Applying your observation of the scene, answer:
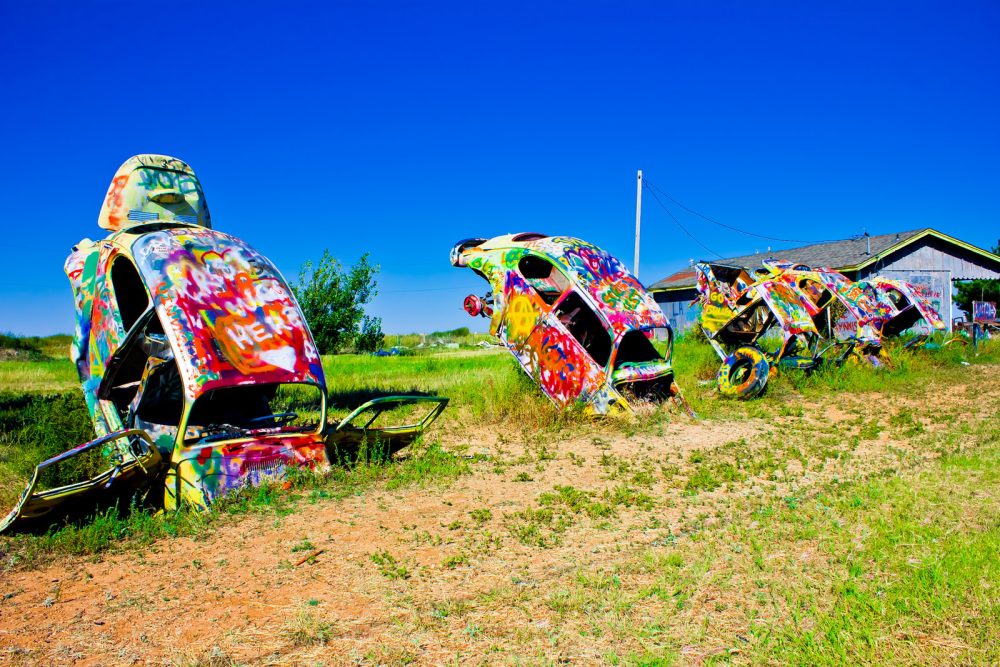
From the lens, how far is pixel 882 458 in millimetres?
7848

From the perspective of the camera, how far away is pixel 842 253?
27.9 metres

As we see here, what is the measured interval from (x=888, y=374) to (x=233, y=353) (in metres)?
13.3

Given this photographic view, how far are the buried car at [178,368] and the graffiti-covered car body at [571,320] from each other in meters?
3.00

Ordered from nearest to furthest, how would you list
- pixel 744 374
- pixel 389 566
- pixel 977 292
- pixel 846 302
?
pixel 389 566 → pixel 744 374 → pixel 846 302 → pixel 977 292

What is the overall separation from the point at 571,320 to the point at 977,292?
136 feet

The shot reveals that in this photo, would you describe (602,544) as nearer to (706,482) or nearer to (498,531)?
(498,531)

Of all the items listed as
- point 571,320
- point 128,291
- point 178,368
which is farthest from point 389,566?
point 571,320

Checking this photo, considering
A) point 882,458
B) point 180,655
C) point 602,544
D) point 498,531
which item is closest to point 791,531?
point 602,544

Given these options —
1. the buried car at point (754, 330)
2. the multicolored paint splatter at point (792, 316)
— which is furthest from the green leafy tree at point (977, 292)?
the buried car at point (754, 330)

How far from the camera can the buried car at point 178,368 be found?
19.4ft

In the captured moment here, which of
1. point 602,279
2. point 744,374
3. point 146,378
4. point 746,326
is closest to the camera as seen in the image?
point 146,378

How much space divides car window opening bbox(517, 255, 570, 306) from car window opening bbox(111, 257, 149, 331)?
549cm

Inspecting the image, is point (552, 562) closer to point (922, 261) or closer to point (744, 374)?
point (744, 374)

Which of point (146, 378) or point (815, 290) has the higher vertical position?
point (815, 290)
